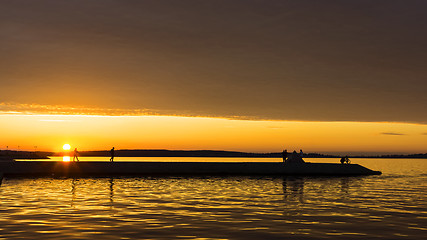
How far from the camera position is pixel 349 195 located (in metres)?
34.1

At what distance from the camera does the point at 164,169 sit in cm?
6069

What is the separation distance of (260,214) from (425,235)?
770 centimetres

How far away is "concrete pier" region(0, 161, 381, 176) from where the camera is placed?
56.4m

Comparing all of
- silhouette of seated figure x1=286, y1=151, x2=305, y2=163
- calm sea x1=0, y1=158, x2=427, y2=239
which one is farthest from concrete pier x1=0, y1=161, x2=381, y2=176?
calm sea x1=0, y1=158, x2=427, y2=239

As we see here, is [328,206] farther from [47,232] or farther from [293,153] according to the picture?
[293,153]

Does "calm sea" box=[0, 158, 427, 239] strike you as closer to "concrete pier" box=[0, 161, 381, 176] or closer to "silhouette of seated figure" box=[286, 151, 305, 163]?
"concrete pier" box=[0, 161, 381, 176]

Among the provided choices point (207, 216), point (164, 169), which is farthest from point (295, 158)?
point (207, 216)

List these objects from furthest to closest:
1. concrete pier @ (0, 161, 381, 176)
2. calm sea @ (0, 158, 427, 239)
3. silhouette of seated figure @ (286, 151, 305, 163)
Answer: silhouette of seated figure @ (286, 151, 305, 163), concrete pier @ (0, 161, 381, 176), calm sea @ (0, 158, 427, 239)

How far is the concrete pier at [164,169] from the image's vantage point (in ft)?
185

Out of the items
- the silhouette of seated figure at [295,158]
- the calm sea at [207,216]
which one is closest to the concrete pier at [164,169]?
the silhouette of seated figure at [295,158]

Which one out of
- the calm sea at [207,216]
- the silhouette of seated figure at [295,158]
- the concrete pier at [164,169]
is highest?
the silhouette of seated figure at [295,158]

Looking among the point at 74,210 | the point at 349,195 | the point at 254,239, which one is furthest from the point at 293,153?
the point at 254,239

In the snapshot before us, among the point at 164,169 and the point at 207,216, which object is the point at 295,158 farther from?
the point at 207,216

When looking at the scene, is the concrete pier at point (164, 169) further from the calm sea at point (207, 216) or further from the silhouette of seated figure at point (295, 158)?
the calm sea at point (207, 216)
